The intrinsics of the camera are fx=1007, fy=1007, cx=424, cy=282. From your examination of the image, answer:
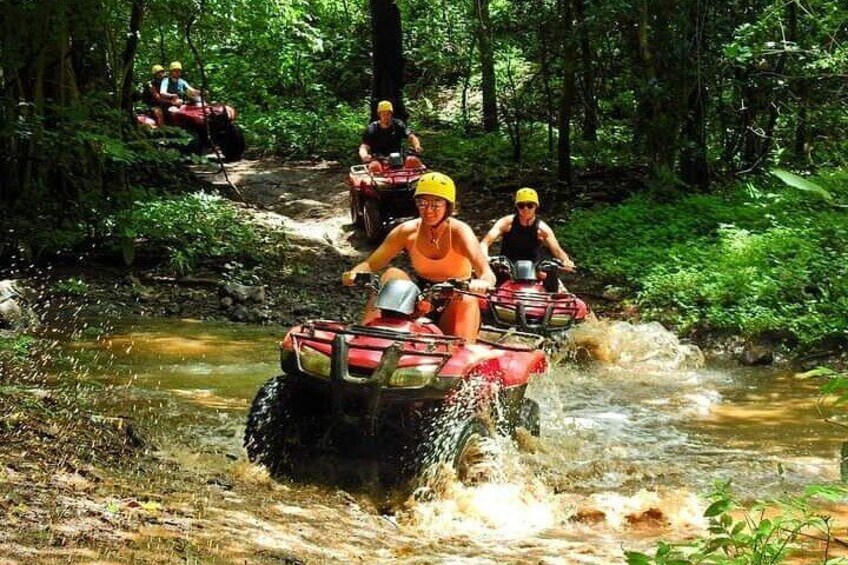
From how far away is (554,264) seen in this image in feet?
30.5

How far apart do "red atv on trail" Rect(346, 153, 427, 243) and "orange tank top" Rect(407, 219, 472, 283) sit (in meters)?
6.42

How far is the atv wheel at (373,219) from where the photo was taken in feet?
43.7

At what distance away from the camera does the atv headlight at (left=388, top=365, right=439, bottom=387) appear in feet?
17.0

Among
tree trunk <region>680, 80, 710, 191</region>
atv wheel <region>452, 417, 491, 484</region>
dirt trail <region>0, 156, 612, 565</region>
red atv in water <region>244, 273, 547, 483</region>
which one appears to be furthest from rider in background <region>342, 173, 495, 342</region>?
tree trunk <region>680, 80, 710, 191</region>

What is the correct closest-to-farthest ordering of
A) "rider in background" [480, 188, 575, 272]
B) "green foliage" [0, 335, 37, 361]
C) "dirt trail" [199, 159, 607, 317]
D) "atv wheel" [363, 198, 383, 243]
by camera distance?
"green foliage" [0, 335, 37, 361] → "rider in background" [480, 188, 575, 272] → "dirt trail" [199, 159, 607, 317] → "atv wheel" [363, 198, 383, 243]

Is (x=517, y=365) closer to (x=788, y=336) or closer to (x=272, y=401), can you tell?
(x=272, y=401)

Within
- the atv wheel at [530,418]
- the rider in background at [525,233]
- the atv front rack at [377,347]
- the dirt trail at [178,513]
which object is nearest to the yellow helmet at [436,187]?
the atv front rack at [377,347]

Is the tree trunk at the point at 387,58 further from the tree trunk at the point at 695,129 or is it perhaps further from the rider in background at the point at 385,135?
the tree trunk at the point at 695,129

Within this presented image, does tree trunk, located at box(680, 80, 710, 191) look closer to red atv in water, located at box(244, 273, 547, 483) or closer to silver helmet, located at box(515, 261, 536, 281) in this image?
silver helmet, located at box(515, 261, 536, 281)

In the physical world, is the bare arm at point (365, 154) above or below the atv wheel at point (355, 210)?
above

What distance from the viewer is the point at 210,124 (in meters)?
17.4

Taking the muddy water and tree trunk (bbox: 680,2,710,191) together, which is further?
tree trunk (bbox: 680,2,710,191)

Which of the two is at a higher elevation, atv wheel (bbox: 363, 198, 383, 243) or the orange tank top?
the orange tank top

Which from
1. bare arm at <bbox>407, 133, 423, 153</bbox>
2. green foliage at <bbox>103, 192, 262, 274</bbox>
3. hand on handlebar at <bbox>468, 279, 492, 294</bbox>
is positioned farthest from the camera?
bare arm at <bbox>407, 133, 423, 153</bbox>
